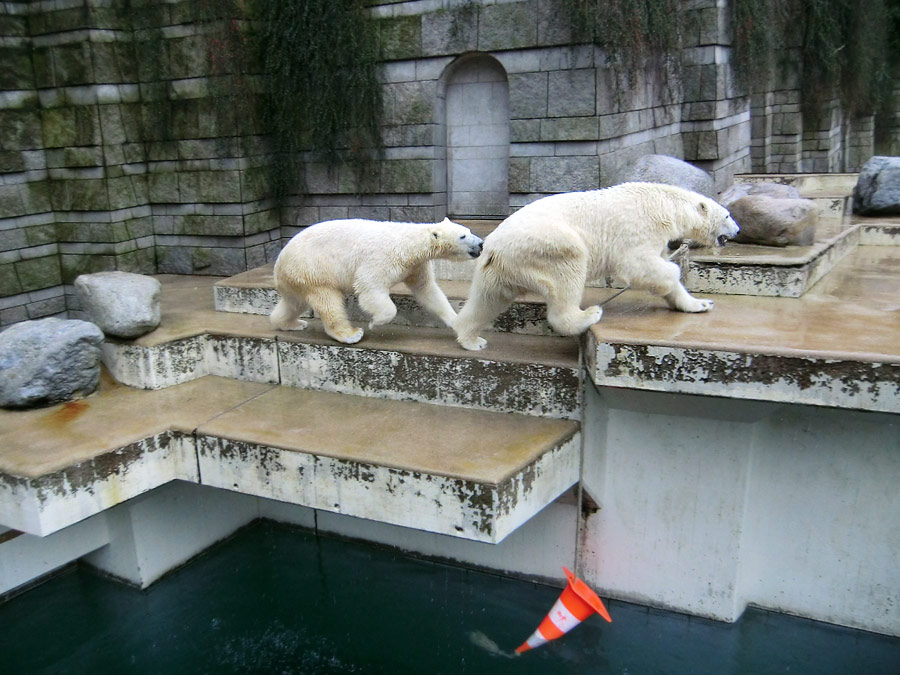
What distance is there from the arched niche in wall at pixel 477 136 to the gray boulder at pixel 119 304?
11.2 feet

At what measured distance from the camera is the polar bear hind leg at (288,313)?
5055 mm

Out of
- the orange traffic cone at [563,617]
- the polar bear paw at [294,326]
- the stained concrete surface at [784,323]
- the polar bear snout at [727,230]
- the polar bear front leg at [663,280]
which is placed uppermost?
the polar bear snout at [727,230]

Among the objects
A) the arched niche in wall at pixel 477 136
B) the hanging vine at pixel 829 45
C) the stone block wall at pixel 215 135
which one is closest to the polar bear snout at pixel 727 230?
the stone block wall at pixel 215 135

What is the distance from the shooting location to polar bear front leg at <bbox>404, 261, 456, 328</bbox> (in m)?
4.83

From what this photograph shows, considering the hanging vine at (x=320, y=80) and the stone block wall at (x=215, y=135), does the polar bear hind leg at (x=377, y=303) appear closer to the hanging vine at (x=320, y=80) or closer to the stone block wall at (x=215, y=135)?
the stone block wall at (x=215, y=135)

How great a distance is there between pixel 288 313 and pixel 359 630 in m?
2.10

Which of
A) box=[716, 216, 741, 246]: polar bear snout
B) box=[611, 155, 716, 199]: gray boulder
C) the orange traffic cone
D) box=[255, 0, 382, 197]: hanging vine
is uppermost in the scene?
box=[255, 0, 382, 197]: hanging vine

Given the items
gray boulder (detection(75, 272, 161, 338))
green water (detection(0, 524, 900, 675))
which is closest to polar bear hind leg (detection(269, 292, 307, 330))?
gray boulder (detection(75, 272, 161, 338))

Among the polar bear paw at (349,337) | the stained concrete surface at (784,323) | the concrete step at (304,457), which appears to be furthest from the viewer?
the polar bear paw at (349,337)

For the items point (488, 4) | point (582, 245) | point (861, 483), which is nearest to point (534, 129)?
point (488, 4)

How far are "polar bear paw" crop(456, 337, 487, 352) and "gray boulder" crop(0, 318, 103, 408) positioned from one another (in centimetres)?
240

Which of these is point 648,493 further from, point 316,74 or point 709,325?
point 316,74

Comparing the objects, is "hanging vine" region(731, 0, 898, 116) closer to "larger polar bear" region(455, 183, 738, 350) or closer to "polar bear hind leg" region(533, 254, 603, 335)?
"larger polar bear" region(455, 183, 738, 350)

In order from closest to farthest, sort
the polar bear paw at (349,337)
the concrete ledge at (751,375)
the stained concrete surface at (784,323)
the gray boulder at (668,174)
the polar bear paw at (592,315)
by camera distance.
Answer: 1. the concrete ledge at (751,375)
2. the stained concrete surface at (784,323)
3. the polar bear paw at (592,315)
4. the polar bear paw at (349,337)
5. the gray boulder at (668,174)
